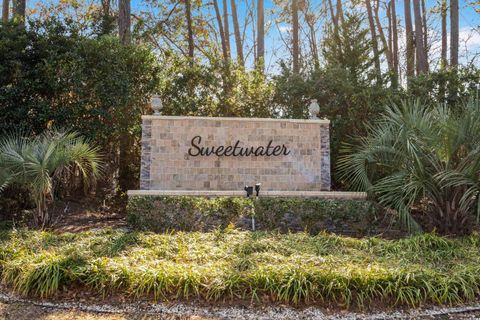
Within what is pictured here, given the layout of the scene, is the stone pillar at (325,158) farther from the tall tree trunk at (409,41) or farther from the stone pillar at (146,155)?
the tall tree trunk at (409,41)

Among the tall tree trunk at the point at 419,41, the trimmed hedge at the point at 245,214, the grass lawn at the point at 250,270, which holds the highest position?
the tall tree trunk at the point at 419,41

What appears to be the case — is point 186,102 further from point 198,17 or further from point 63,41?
point 198,17

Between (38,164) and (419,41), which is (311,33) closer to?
(419,41)

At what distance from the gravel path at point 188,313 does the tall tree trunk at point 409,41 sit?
15.0 m

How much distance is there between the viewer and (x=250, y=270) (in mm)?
4418

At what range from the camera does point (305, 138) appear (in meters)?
9.87

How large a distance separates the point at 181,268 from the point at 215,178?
510 centimetres

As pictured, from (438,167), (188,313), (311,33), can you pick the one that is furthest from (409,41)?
(188,313)

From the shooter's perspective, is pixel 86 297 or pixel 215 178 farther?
pixel 215 178

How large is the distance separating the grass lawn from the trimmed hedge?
1732mm

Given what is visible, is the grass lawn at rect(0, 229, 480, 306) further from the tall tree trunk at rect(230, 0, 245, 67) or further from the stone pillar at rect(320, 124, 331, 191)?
the tall tree trunk at rect(230, 0, 245, 67)

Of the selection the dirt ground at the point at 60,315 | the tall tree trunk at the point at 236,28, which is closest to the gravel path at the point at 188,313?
the dirt ground at the point at 60,315

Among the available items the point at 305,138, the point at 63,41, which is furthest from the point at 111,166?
the point at 305,138

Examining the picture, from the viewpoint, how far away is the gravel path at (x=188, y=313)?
3.88m
